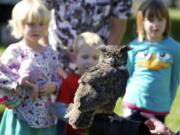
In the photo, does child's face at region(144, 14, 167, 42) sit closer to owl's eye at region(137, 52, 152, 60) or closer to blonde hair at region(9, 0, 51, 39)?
owl's eye at region(137, 52, 152, 60)

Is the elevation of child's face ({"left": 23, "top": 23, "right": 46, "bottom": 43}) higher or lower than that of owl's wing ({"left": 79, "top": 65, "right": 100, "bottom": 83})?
higher

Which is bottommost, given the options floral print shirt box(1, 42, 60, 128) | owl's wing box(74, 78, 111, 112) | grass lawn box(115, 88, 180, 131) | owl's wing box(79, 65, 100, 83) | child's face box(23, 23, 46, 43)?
grass lawn box(115, 88, 180, 131)

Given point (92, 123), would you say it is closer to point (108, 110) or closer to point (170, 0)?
point (108, 110)

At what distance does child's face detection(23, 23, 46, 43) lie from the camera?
173 inches

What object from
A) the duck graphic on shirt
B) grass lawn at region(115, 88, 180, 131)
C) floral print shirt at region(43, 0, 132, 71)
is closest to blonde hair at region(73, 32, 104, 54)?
floral print shirt at region(43, 0, 132, 71)

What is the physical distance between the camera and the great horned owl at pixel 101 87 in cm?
233

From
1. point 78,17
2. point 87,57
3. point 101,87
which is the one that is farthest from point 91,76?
point 78,17

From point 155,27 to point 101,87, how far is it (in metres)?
3.09

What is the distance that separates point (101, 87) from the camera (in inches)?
92.1

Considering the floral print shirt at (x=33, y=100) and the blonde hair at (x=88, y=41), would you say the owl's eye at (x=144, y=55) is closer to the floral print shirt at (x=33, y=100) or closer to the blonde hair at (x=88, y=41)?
the floral print shirt at (x=33, y=100)

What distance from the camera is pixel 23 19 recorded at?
14.4ft

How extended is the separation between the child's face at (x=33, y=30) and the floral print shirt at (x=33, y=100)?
0.31ft

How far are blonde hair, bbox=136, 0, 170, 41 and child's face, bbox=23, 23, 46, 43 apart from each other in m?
1.28

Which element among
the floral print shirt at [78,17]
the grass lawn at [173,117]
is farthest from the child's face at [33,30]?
the grass lawn at [173,117]
